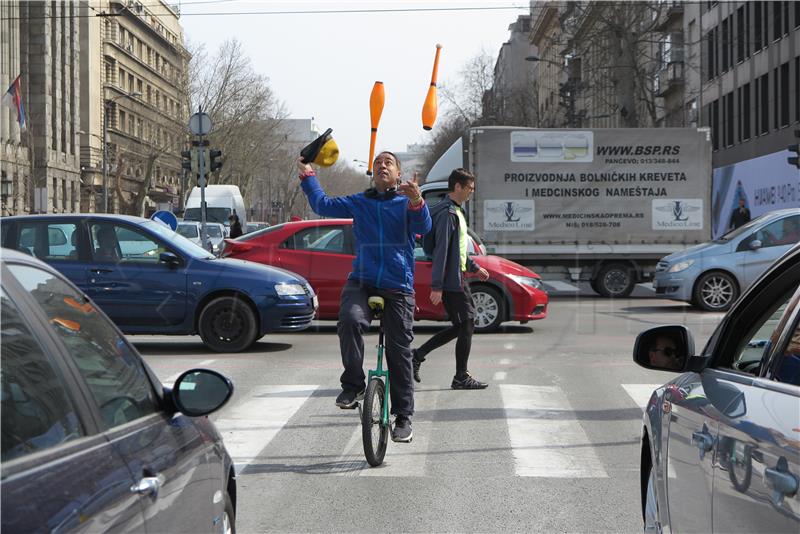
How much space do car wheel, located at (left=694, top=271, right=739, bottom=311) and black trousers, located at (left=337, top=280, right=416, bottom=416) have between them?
1338 cm

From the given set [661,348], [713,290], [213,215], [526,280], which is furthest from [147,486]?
[213,215]

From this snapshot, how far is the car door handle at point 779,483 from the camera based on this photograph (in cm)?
236

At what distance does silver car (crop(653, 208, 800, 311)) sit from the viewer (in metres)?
19.3

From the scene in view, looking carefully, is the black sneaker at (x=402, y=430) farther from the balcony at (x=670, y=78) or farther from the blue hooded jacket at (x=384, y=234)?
the balcony at (x=670, y=78)

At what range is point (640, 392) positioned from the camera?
33.3 feet

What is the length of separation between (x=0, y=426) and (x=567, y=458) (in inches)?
209

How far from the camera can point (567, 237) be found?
24438 millimetres

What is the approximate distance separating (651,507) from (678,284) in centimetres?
1633

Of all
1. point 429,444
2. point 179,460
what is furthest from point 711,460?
point 429,444

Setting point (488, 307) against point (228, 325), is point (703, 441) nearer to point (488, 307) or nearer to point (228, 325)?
point (228, 325)

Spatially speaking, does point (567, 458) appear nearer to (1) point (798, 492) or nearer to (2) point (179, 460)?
(2) point (179, 460)

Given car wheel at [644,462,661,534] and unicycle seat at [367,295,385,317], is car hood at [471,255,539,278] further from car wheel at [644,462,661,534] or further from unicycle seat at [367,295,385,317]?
car wheel at [644,462,661,534]

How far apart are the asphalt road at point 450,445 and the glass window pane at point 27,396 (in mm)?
3008

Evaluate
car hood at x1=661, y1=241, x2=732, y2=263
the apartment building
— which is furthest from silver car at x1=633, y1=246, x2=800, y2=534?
the apartment building
